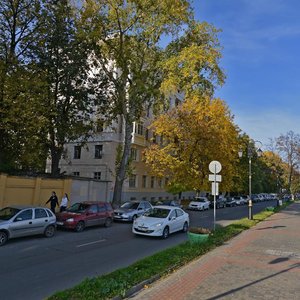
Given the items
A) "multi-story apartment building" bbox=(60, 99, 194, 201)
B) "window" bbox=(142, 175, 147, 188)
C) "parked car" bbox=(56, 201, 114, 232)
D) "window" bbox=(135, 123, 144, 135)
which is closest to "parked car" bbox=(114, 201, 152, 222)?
"parked car" bbox=(56, 201, 114, 232)

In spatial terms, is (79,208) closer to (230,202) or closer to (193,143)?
(193,143)

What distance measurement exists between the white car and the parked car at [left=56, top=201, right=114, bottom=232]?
296cm

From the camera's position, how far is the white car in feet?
54.1

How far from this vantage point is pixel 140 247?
1432cm

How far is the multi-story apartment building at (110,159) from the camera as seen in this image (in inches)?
1528

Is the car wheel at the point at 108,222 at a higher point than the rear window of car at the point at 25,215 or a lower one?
lower

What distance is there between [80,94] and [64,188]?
709 cm

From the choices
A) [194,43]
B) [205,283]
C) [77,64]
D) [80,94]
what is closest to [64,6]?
[77,64]

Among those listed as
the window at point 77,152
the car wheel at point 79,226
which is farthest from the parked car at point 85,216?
the window at point 77,152

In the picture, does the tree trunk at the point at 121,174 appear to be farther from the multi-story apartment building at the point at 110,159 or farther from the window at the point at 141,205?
the multi-story apartment building at the point at 110,159

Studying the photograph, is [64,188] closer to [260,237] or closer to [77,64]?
[77,64]

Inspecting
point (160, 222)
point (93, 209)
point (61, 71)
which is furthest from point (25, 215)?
point (61, 71)

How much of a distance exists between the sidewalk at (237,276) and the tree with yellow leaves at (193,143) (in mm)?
23645

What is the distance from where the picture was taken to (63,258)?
37.8 ft
